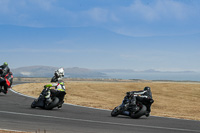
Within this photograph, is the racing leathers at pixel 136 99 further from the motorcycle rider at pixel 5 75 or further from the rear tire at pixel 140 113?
the motorcycle rider at pixel 5 75

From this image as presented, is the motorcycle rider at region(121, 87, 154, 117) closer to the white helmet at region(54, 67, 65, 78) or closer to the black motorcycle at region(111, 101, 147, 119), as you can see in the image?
the black motorcycle at region(111, 101, 147, 119)

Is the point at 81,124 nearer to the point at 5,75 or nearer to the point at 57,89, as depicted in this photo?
the point at 57,89

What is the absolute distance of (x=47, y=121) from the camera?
10641 millimetres

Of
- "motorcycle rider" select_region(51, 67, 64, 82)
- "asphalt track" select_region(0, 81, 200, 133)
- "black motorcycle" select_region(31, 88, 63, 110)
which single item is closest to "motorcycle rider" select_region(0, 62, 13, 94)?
"black motorcycle" select_region(31, 88, 63, 110)

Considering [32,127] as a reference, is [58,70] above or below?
above

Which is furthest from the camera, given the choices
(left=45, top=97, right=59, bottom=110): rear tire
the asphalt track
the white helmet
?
the white helmet

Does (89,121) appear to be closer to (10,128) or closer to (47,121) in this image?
(47,121)

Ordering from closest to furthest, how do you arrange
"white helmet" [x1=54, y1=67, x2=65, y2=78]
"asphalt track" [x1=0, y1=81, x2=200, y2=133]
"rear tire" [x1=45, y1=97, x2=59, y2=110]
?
"asphalt track" [x1=0, y1=81, x2=200, y2=133] → "rear tire" [x1=45, y1=97, x2=59, y2=110] → "white helmet" [x1=54, y1=67, x2=65, y2=78]

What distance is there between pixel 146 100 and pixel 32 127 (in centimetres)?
463

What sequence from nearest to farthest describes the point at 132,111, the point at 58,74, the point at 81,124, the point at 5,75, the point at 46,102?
the point at 81,124, the point at 132,111, the point at 46,102, the point at 58,74, the point at 5,75

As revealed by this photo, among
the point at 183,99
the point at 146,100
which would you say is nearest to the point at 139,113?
the point at 146,100

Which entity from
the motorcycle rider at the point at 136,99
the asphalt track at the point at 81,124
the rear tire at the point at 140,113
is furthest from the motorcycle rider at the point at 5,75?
the rear tire at the point at 140,113

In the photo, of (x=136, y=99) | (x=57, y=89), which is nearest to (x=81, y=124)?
(x=136, y=99)

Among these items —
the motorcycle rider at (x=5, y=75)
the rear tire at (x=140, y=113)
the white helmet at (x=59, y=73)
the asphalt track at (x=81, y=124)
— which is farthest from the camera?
the motorcycle rider at (x=5, y=75)
